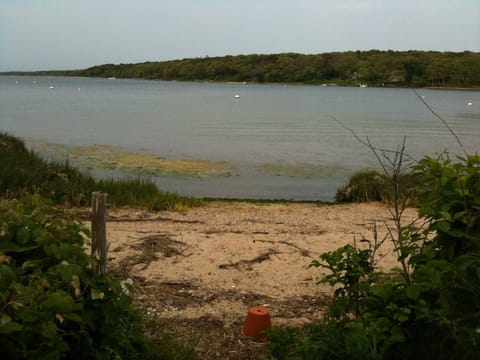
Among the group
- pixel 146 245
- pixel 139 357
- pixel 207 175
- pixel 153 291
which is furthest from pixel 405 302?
pixel 207 175

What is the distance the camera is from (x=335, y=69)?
139000 millimetres

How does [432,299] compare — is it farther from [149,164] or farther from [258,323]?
[149,164]

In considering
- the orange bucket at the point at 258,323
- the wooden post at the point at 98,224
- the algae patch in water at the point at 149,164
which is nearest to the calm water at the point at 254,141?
the algae patch in water at the point at 149,164

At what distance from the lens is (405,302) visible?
Answer: 3441mm

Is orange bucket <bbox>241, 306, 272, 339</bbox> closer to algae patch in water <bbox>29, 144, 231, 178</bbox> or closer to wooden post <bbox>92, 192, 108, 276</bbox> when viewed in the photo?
wooden post <bbox>92, 192, 108, 276</bbox>

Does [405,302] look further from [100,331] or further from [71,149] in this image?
[71,149]

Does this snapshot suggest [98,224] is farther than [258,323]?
No

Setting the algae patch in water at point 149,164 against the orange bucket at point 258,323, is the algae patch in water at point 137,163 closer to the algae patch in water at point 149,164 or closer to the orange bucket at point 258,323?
the algae patch in water at point 149,164

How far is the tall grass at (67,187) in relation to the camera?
408 inches

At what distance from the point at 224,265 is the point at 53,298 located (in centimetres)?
399

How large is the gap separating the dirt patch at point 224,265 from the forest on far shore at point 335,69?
313 ft

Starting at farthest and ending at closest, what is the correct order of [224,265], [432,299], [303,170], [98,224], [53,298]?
1. [303,170]
2. [224,265]
3. [98,224]
4. [432,299]
5. [53,298]

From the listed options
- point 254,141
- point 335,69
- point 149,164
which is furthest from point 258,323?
point 335,69

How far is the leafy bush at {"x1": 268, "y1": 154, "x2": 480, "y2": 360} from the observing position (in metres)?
3.13
